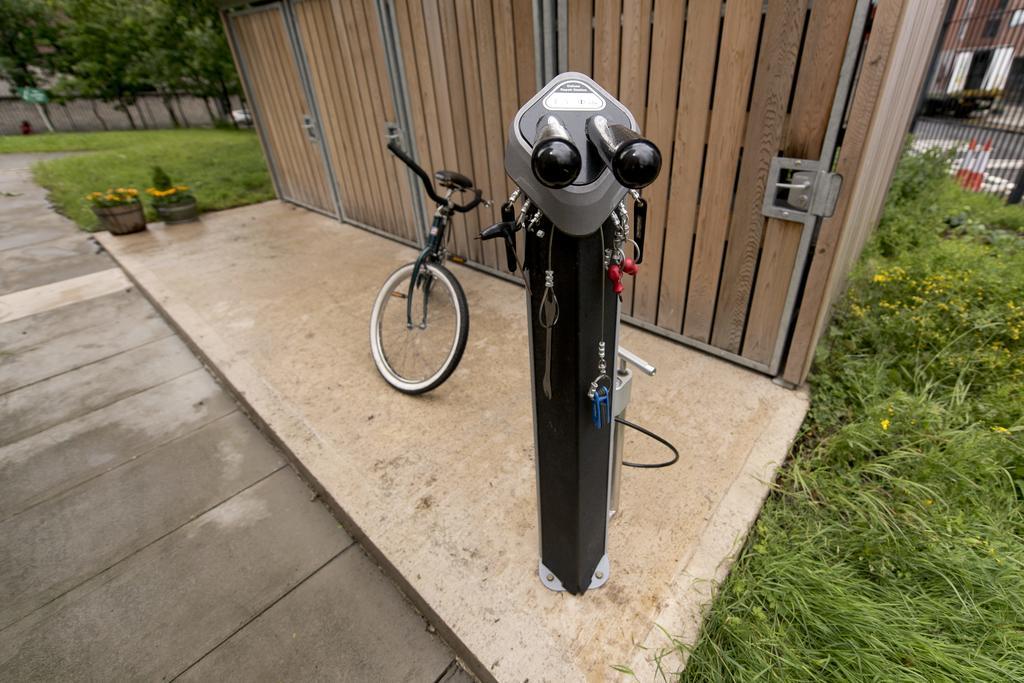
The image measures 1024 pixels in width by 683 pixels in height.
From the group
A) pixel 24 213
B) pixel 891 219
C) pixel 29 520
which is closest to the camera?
pixel 29 520

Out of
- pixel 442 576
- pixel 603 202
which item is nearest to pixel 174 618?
pixel 442 576

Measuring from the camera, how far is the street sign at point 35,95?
19656 millimetres

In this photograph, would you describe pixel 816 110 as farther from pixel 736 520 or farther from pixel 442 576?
pixel 442 576

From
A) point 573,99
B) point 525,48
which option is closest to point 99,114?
point 525,48

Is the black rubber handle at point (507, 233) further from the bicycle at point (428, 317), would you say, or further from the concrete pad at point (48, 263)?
the concrete pad at point (48, 263)

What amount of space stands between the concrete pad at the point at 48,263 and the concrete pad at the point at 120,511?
345 cm

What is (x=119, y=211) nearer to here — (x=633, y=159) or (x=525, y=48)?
(x=525, y=48)

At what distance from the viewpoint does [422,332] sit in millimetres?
2877

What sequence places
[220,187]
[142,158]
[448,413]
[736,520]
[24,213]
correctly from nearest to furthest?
[736,520], [448,413], [24,213], [220,187], [142,158]

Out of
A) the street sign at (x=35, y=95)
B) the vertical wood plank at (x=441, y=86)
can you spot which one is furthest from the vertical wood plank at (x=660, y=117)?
the street sign at (x=35, y=95)

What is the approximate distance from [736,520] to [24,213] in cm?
971

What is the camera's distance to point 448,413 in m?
2.38

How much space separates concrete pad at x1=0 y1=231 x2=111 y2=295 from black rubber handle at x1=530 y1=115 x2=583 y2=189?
565 cm

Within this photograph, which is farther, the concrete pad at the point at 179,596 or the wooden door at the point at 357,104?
the wooden door at the point at 357,104
